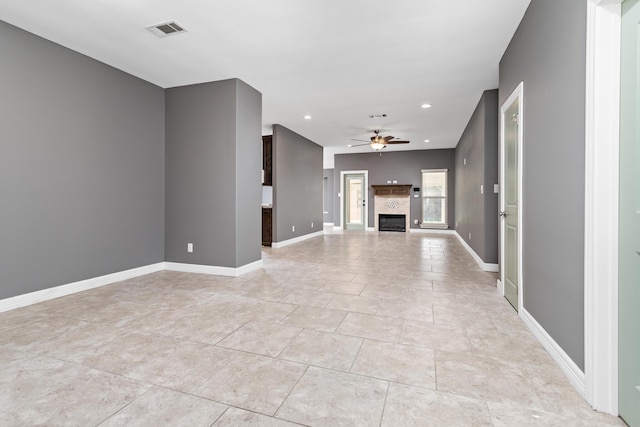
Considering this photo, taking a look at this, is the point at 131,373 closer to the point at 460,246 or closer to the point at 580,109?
the point at 580,109

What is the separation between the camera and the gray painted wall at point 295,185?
6.90 meters

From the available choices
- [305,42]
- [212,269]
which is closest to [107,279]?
[212,269]

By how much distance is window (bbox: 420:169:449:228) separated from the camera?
10219 mm

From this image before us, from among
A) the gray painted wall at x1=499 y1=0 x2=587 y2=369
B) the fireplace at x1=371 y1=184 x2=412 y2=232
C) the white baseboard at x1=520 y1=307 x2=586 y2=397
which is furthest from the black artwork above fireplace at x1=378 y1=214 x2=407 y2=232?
the white baseboard at x1=520 y1=307 x2=586 y2=397

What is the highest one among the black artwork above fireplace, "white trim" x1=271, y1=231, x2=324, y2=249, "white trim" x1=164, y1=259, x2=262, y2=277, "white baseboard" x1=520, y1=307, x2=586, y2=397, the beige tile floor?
the black artwork above fireplace

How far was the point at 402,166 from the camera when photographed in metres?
10.5

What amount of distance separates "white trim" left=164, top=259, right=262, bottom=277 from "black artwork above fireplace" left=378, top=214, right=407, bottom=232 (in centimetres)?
674

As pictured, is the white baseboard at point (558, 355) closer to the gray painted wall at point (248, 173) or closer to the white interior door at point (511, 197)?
the white interior door at point (511, 197)

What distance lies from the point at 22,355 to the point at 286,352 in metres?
1.76

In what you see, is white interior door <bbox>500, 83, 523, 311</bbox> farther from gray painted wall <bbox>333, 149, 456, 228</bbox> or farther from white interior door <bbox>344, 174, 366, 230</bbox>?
white interior door <bbox>344, 174, 366, 230</bbox>

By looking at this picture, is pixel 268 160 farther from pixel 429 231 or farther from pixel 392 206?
pixel 429 231

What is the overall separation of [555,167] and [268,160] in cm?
570

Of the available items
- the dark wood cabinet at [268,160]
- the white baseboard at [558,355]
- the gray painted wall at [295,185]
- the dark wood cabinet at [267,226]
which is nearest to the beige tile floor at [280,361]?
the white baseboard at [558,355]

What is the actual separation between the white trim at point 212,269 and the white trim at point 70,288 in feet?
0.80
